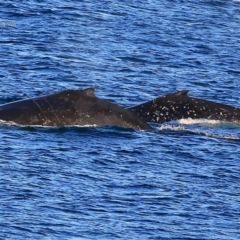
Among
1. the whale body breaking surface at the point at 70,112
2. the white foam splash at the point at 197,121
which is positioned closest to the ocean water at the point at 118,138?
the white foam splash at the point at 197,121

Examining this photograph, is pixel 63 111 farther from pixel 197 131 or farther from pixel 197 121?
pixel 197 121

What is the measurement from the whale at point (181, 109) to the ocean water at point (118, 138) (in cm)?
29

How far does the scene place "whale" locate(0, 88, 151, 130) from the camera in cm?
2839

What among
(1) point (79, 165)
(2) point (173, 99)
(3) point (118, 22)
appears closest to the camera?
(1) point (79, 165)

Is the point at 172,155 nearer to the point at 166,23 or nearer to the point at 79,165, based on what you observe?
the point at 79,165

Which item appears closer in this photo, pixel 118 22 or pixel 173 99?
pixel 173 99

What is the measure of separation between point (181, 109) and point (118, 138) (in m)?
3.64

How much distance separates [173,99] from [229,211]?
8.35m

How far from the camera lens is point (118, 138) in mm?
28359

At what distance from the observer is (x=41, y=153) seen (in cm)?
2623

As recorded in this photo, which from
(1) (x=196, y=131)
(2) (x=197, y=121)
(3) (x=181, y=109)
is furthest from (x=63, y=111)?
(2) (x=197, y=121)

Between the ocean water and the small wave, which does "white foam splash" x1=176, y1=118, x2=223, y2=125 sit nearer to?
the ocean water

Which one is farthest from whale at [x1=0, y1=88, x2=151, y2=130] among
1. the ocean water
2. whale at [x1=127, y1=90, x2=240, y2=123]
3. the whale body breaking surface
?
whale at [x1=127, y1=90, x2=240, y2=123]

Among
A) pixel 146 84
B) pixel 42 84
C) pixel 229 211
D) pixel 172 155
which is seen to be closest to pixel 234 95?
pixel 146 84
